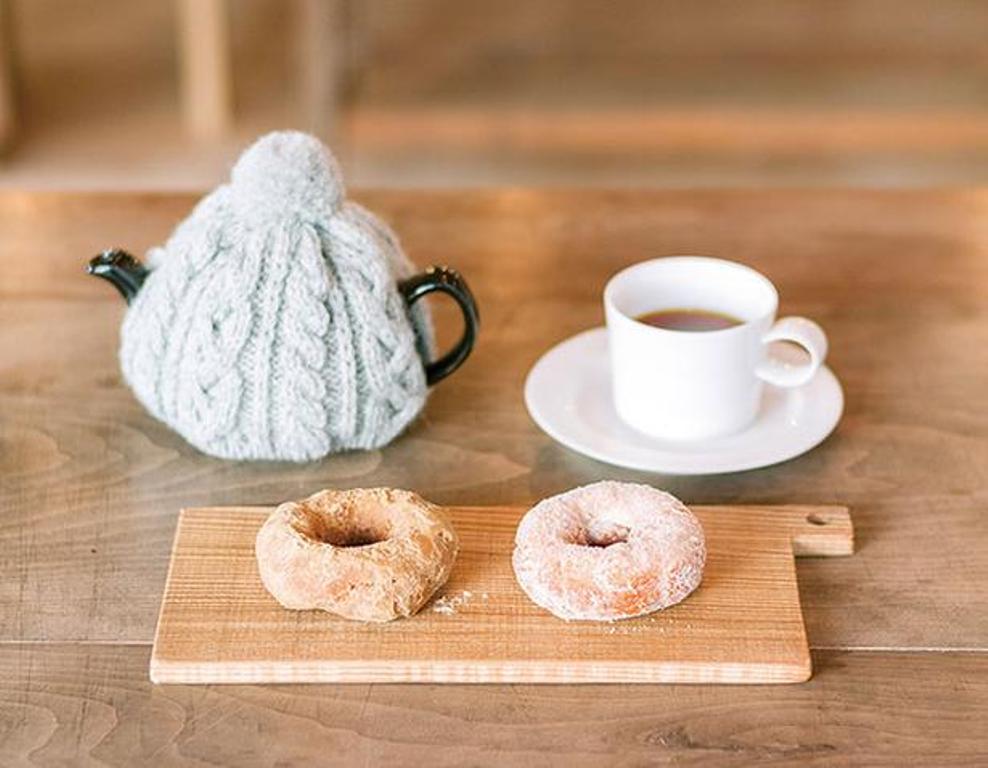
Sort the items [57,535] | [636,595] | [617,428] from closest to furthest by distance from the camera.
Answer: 1. [636,595]
2. [57,535]
3. [617,428]

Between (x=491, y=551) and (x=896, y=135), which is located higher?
(x=491, y=551)

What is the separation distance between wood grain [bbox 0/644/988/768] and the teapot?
0.20m

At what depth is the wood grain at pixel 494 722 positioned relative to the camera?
28.5 inches

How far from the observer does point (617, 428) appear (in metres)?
1.00

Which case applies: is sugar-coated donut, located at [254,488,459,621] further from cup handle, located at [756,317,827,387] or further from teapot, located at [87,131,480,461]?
cup handle, located at [756,317,827,387]

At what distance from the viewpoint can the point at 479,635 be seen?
79cm

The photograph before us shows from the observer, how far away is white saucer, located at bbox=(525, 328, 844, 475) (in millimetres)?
952

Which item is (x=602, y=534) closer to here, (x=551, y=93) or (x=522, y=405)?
(x=522, y=405)

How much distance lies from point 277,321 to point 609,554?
0.26 meters

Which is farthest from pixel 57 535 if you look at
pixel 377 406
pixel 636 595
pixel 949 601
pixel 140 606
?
pixel 949 601

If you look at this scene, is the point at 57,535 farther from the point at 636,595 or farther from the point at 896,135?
the point at 896,135

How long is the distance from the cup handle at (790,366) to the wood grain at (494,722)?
0.24m

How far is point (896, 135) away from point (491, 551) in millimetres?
2052

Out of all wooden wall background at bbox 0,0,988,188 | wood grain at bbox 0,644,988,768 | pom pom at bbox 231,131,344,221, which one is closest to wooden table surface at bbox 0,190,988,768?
wood grain at bbox 0,644,988,768
